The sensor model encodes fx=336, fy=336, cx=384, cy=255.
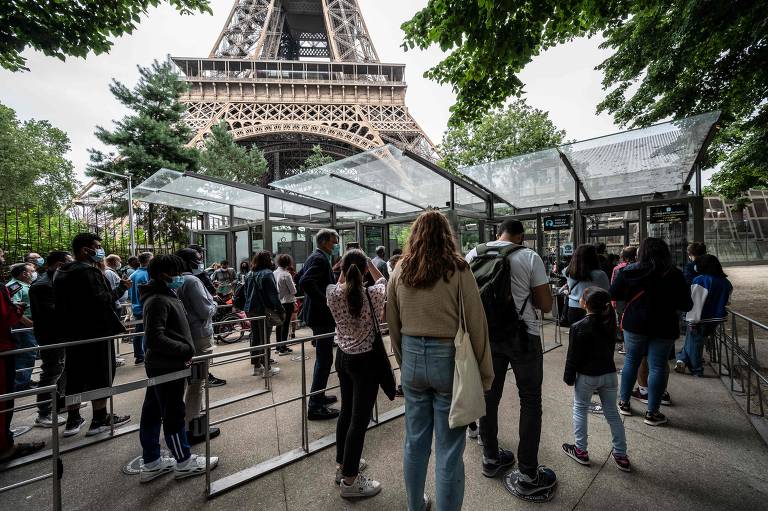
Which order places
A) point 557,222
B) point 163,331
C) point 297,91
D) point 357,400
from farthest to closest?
point 297,91 < point 557,222 < point 163,331 < point 357,400

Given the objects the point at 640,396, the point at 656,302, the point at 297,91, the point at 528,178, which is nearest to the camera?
the point at 656,302

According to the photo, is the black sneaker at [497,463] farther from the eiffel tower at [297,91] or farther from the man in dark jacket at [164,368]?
the eiffel tower at [297,91]

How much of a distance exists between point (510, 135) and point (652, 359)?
47.8 feet

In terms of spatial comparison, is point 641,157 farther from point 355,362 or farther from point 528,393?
point 355,362

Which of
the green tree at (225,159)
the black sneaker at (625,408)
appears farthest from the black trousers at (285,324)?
the green tree at (225,159)

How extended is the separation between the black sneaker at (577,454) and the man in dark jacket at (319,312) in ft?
6.73

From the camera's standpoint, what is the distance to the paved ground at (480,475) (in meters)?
2.15

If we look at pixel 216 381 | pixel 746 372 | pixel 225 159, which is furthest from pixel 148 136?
pixel 746 372

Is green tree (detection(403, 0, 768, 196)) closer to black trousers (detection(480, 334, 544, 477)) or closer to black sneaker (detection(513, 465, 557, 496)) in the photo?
black trousers (detection(480, 334, 544, 477))

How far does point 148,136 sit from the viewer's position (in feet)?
52.0

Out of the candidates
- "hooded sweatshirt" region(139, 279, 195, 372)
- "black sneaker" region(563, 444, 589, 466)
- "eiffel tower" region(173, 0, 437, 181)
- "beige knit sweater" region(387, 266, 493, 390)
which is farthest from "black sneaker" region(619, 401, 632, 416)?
"eiffel tower" region(173, 0, 437, 181)

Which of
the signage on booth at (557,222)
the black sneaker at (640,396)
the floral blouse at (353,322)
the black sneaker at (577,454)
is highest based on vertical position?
the signage on booth at (557,222)

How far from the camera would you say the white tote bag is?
5.11ft

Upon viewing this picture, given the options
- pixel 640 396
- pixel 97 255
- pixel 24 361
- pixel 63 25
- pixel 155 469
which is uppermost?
pixel 63 25
